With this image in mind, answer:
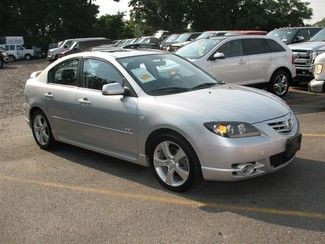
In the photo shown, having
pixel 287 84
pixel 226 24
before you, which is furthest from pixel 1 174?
pixel 226 24

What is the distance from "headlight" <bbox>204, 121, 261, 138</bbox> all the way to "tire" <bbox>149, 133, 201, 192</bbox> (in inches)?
12.9

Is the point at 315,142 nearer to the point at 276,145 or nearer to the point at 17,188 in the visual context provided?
the point at 276,145

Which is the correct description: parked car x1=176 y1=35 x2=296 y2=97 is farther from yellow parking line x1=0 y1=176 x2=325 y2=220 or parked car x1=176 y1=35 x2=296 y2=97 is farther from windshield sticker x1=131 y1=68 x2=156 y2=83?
yellow parking line x1=0 y1=176 x2=325 y2=220

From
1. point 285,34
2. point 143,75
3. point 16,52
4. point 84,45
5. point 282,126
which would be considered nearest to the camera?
point 282,126

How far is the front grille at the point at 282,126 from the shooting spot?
17.3 feet

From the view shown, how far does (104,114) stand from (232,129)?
1.79 metres

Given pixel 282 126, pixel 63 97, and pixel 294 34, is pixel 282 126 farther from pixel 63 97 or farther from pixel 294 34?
pixel 294 34

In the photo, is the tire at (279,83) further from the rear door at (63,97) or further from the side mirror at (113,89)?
the side mirror at (113,89)

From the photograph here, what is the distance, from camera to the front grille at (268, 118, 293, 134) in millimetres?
5274

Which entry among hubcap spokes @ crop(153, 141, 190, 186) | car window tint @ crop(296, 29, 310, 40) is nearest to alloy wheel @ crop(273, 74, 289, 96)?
car window tint @ crop(296, 29, 310, 40)

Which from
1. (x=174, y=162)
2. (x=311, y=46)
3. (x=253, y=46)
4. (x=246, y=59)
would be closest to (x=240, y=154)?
(x=174, y=162)

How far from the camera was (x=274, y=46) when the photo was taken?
12.3m

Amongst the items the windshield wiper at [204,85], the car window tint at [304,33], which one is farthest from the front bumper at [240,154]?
the car window tint at [304,33]

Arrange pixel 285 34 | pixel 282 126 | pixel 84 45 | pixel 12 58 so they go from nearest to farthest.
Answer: pixel 282 126
pixel 285 34
pixel 84 45
pixel 12 58
